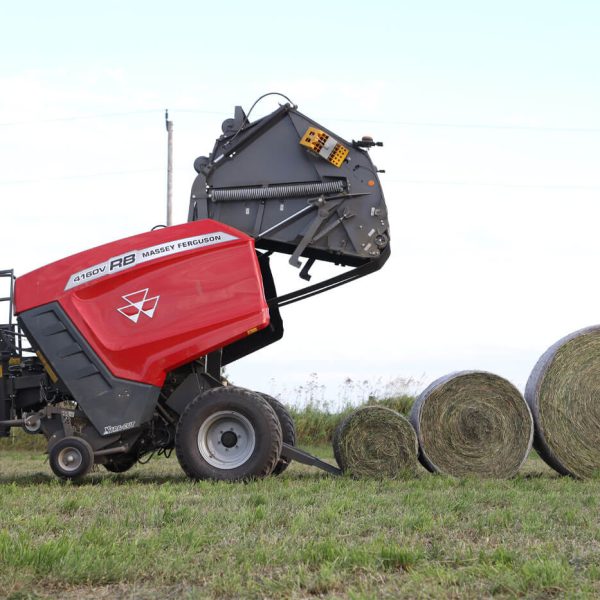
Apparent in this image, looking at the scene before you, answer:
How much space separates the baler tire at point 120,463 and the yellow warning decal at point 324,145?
3.61 m

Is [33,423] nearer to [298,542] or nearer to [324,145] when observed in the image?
[324,145]

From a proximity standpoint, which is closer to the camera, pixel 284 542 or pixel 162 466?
pixel 284 542

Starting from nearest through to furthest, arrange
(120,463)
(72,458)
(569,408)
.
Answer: (72,458), (569,408), (120,463)

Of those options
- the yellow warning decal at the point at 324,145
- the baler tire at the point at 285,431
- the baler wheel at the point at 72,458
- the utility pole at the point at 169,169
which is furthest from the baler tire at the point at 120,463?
the utility pole at the point at 169,169

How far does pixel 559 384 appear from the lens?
9984 mm

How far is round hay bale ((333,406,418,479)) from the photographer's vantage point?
9.34 metres


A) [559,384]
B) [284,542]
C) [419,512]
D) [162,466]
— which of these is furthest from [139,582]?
[162,466]

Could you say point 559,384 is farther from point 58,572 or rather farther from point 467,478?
point 58,572

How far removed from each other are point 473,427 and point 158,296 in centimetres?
340

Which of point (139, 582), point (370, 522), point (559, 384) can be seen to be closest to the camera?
point (139, 582)

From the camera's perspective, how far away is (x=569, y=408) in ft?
32.6

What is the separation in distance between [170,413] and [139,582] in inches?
187

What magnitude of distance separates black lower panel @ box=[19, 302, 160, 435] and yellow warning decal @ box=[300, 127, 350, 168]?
285cm

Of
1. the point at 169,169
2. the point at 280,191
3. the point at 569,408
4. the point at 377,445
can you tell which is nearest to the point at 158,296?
the point at 280,191
